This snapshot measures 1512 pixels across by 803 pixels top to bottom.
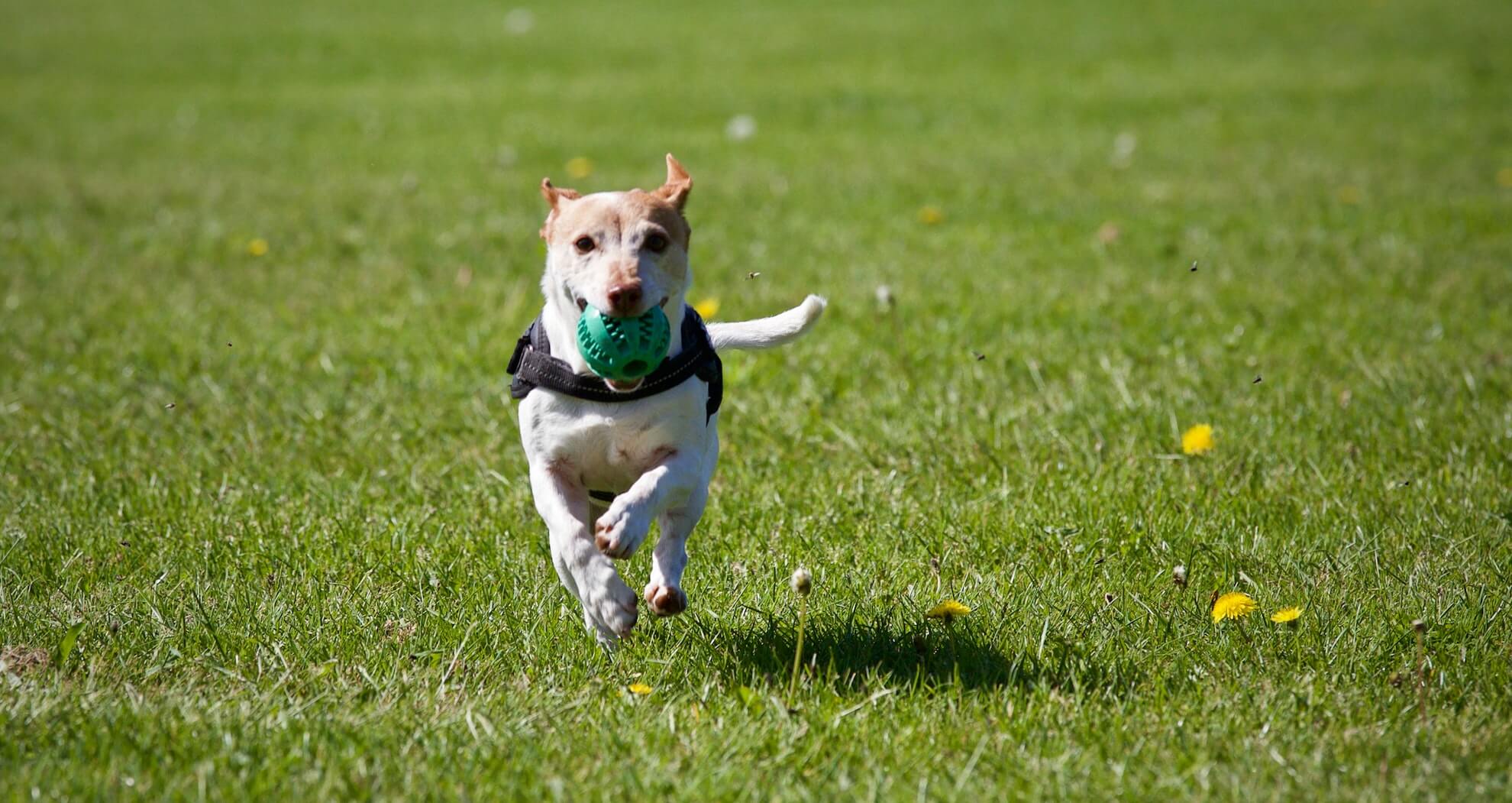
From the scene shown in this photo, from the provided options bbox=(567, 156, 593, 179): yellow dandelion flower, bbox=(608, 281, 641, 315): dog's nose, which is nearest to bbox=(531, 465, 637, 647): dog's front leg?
bbox=(608, 281, 641, 315): dog's nose

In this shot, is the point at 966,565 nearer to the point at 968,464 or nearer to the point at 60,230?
the point at 968,464

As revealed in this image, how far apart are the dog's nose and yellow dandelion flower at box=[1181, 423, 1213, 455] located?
2315 mm

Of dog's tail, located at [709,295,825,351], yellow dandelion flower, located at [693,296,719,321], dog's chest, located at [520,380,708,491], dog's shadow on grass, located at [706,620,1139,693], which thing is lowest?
dog's shadow on grass, located at [706,620,1139,693]

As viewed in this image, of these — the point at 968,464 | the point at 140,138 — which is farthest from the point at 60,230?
the point at 968,464

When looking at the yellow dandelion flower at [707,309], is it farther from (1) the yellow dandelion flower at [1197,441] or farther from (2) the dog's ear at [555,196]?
(2) the dog's ear at [555,196]

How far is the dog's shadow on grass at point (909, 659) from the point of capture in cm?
308

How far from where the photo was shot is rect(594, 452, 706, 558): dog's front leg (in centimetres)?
289

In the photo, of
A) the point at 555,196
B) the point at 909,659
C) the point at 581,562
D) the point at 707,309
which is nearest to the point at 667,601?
the point at 581,562

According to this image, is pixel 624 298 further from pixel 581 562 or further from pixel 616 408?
pixel 581 562

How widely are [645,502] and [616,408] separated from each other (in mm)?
219

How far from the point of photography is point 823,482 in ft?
14.4

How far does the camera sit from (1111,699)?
2.99m


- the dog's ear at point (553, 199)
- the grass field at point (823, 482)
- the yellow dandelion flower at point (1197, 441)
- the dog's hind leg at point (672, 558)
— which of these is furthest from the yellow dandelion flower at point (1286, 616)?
the dog's ear at point (553, 199)

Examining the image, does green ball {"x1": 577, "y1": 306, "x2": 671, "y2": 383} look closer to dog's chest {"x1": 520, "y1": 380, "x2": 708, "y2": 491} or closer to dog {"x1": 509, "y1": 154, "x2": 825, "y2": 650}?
dog {"x1": 509, "y1": 154, "x2": 825, "y2": 650}
